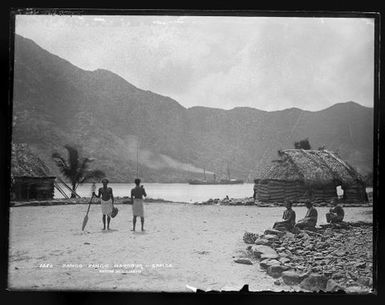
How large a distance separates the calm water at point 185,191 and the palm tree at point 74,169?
4.4 inches

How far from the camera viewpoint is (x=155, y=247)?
6258mm

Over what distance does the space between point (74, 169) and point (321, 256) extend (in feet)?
13.2

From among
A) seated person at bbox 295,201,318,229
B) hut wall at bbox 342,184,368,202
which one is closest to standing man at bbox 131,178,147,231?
seated person at bbox 295,201,318,229

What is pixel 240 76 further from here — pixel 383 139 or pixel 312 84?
pixel 383 139

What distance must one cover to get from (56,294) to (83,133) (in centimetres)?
247

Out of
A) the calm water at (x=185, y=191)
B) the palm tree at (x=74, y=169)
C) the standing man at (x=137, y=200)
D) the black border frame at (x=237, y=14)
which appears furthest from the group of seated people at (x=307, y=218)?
the palm tree at (x=74, y=169)

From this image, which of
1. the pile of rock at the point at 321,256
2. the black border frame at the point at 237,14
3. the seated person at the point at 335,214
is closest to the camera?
the pile of rock at the point at 321,256

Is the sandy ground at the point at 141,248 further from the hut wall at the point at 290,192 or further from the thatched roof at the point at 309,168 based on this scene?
the thatched roof at the point at 309,168

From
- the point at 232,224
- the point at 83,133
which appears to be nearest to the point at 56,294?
the point at 83,133

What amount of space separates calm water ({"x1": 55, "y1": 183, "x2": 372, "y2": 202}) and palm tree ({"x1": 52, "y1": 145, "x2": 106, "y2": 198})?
4.4 inches

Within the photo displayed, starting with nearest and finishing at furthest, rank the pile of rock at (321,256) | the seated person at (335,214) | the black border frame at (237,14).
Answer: the pile of rock at (321,256) → the black border frame at (237,14) → the seated person at (335,214)

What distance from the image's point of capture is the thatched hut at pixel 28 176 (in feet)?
20.9

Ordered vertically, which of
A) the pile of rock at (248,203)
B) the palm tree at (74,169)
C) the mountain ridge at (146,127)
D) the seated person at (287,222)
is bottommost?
the seated person at (287,222)

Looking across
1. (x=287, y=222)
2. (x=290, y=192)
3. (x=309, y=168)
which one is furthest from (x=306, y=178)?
(x=287, y=222)
